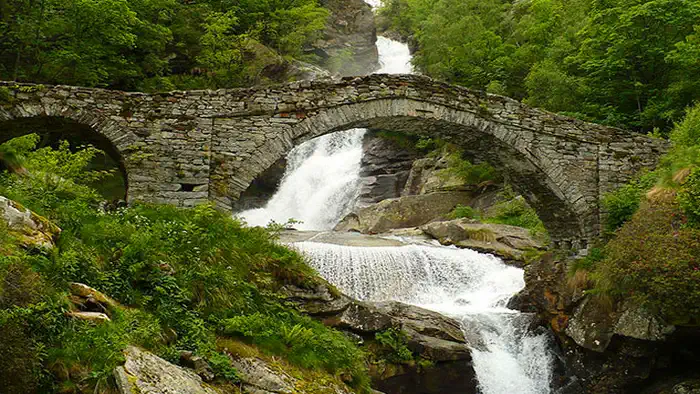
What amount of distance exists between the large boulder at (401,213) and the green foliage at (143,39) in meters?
7.09

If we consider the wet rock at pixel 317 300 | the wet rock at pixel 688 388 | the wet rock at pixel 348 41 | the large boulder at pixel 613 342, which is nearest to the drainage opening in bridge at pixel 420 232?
the large boulder at pixel 613 342

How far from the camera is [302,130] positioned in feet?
34.6

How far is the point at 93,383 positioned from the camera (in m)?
3.62

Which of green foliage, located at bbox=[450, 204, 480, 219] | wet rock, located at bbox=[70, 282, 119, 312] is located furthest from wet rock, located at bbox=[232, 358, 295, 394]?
green foliage, located at bbox=[450, 204, 480, 219]

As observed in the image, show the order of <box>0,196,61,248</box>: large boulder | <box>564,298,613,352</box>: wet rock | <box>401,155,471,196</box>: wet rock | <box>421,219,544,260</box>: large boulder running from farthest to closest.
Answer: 1. <box>401,155,471,196</box>: wet rock
2. <box>421,219,544,260</box>: large boulder
3. <box>564,298,613,352</box>: wet rock
4. <box>0,196,61,248</box>: large boulder

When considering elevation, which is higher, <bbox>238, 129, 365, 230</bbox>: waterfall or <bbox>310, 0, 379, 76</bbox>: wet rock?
<bbox>310, 0, 379, 76</bbox>: wet rock

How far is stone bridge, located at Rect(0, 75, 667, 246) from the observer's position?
9.88m

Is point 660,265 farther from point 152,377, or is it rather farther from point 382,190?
point 382,190

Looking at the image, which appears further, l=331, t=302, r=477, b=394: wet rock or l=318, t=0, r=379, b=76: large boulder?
l=318, t=0, r=379, b=76: large boulder

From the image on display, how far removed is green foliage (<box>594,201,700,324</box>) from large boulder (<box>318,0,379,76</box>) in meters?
25.0

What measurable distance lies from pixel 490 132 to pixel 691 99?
288 inches

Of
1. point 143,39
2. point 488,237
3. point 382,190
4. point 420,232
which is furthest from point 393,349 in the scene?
point 143,39

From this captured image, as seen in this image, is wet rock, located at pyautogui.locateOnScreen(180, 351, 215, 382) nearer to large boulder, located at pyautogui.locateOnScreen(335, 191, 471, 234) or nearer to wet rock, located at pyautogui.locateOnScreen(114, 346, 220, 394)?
wet rock, located at pyautogui.locateOnScreen(114, 346, 220, 394)

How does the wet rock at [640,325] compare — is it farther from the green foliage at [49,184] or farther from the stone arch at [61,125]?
the stone arch at [61,125]
